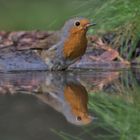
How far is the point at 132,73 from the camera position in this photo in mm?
8258

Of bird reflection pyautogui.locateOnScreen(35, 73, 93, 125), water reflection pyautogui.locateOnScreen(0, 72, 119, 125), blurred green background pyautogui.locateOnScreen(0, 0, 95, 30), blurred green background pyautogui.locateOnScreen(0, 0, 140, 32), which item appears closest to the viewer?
bird reflection pyautogui.locateOnScreen(35, 73, 93, 125)

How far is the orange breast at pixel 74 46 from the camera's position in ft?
27.4

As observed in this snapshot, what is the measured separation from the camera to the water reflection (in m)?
5.74

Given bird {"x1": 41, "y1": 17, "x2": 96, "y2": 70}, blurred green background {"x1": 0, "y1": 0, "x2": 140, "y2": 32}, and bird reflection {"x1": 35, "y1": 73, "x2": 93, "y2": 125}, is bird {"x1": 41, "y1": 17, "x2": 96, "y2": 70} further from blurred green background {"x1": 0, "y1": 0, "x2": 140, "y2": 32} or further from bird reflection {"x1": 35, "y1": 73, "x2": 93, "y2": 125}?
blurred green background {"x1": 0, "y1": 0, "x2": 140, "y2": 32}

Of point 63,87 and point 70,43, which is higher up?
point 70,43

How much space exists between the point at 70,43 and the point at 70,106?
2570mm

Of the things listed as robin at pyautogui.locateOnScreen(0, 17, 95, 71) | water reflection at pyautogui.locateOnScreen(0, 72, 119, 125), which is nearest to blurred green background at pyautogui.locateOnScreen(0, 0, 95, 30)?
robin at pyautogui.locateOnScreen(0, 17, 95, 71)

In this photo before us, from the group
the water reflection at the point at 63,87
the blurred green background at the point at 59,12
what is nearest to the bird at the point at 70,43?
the water reflection at the point at 63,87

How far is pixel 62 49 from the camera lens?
27.8ft

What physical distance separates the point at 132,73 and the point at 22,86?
153cm

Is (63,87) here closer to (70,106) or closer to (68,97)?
(68,97)

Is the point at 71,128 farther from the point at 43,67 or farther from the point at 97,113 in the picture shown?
the point at 43,67

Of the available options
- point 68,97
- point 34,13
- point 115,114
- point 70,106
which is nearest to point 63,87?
point 68,97

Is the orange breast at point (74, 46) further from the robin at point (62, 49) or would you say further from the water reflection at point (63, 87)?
the water reflection at point (63, 87)
